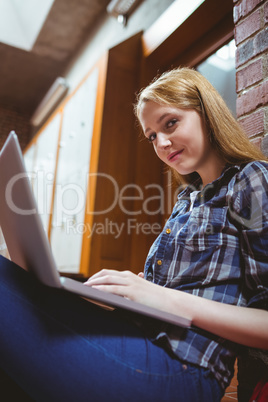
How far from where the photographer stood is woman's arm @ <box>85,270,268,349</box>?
2.27 ft

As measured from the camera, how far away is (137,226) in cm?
287

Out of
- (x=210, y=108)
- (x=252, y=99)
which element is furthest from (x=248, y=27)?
(x=210, y=108)

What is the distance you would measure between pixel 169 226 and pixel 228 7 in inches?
72.1

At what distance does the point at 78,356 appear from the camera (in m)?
0.62

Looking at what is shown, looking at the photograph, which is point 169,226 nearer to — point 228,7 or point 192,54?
point 228,7

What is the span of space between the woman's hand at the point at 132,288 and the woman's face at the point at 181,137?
0.46 meters

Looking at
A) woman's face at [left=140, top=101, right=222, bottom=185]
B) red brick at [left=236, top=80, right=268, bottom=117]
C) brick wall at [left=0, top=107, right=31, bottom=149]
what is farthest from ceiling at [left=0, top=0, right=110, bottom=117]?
woman's face at [left=140, top=101, right=222, bottom=185]

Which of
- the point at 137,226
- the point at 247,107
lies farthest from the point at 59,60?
the point at 247,107

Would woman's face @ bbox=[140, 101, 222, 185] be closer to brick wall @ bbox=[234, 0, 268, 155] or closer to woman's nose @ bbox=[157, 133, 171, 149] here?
woman's nose @ bbox=[157, 133, 171, 149]

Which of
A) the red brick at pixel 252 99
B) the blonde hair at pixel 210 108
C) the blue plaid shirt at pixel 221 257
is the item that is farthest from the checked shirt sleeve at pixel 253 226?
the red brick at pixel 252 99

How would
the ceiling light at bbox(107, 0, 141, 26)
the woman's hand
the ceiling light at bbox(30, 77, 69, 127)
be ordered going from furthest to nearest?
1. the ceiling light at bbox(30, 77, 69, 127)
2. the ceiling light at bbox(107, 0, 141, 26)
3. the woman's hand

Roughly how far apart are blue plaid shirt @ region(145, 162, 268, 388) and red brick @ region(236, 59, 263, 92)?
1.33ft

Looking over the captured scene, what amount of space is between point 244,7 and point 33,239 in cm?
113

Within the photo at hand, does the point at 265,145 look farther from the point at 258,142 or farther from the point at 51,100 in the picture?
the point at 51,100
